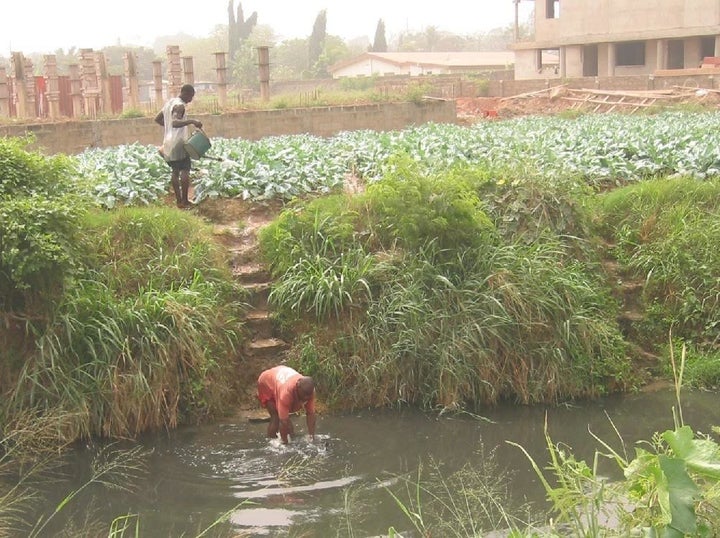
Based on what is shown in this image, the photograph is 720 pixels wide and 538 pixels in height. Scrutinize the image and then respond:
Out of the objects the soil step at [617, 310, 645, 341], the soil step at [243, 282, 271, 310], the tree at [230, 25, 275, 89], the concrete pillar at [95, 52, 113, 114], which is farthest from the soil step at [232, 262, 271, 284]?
the tree at [230, 25, 275, 89]

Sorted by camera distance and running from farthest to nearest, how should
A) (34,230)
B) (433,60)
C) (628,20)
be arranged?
(433,60), (628,20), (34,230)

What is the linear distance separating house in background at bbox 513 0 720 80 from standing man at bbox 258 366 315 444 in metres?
29.9

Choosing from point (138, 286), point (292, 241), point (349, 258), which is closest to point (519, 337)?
point (349, 258)

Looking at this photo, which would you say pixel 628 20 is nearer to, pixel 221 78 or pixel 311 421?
pixel 221 78

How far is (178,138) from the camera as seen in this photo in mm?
11070

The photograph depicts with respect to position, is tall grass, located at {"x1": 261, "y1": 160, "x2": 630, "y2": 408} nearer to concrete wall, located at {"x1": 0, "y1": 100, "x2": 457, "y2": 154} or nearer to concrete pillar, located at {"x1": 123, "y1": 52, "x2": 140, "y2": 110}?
concrete wall, located at {"x1": 0, "y1": 100, "x2": 457, "y2": 154}

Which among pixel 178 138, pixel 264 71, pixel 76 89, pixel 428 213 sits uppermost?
pixel 264 71

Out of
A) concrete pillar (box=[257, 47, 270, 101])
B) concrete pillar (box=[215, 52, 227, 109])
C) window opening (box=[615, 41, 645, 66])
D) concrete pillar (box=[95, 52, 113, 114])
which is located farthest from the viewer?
window opening (box=[615, 41, 645, 66])

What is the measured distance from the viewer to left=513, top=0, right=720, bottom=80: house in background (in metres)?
34.5

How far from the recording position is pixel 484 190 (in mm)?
10812

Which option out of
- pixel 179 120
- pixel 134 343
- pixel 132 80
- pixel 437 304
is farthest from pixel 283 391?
pixel 132 80

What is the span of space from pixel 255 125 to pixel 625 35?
19.6m

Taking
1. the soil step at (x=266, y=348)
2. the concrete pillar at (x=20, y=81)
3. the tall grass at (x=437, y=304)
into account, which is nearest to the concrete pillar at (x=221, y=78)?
the concrete pillar at (x=20, y=81)

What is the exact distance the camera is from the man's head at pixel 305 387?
7.51 m
